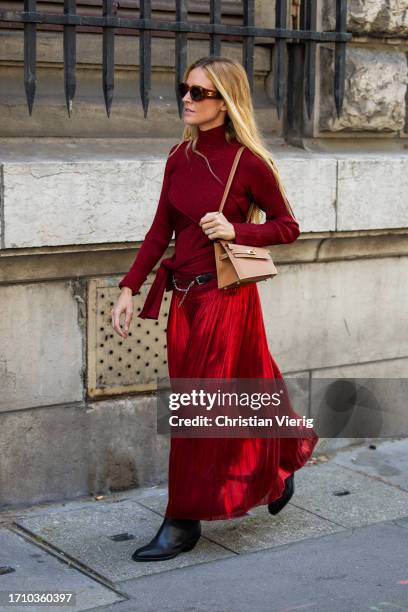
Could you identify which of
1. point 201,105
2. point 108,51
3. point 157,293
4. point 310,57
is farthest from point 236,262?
point 310,57

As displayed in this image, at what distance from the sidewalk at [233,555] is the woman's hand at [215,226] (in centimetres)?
125

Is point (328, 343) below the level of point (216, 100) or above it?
below

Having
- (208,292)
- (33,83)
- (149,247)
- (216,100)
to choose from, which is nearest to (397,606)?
(208,292)

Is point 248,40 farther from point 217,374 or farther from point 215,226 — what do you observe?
point 217,374

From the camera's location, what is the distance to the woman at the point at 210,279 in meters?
4.32

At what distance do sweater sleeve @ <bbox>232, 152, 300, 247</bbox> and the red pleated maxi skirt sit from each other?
24 centimetres

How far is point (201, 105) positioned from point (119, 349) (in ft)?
4.67

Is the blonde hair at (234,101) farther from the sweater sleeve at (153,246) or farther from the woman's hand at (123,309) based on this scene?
the woman's hand at (123,309)

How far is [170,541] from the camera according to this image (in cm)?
446

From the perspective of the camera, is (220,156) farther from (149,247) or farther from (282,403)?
(282,403)

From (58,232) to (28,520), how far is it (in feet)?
4.03

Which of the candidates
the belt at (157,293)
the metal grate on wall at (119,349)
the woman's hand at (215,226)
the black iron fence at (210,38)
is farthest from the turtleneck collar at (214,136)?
the metal grate on wall at (119,349)

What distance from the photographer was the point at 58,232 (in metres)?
4.93

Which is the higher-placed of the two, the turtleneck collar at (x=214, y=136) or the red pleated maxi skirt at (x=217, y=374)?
the turtleneck collar at (x=214, y=136)
